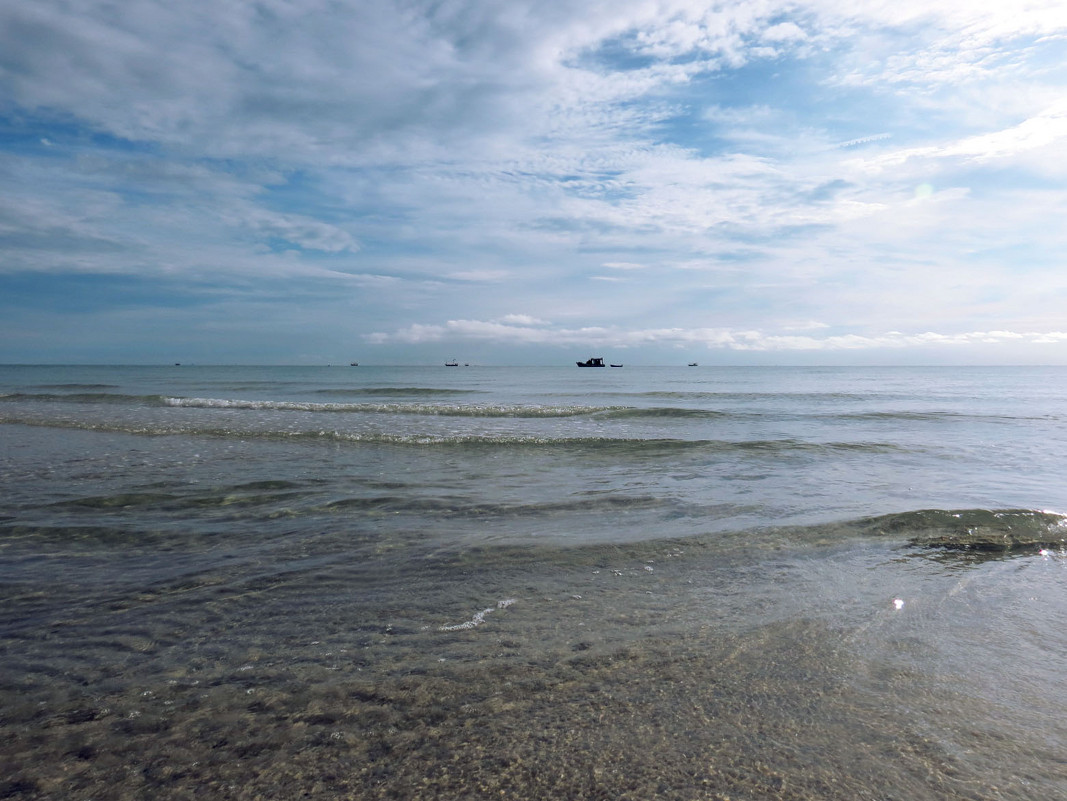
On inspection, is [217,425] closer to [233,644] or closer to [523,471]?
[523,471]

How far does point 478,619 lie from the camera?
183 inches

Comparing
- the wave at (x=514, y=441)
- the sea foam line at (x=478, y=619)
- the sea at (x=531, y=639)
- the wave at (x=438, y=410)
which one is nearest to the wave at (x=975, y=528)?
the sea at (x=531, y=639)

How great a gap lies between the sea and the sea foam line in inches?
1.5

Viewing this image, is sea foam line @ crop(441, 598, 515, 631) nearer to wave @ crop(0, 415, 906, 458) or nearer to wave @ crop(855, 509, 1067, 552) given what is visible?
wave @ crop(855, 509, 1067, 552)

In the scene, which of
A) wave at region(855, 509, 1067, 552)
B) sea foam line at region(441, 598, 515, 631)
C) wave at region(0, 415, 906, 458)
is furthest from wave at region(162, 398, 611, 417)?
sea foam line at region(441, 598, 515, 631)

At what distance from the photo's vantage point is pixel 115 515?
8164mm

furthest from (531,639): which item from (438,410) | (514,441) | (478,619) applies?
(438,410)

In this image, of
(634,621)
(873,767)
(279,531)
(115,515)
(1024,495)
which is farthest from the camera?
(1024,495)

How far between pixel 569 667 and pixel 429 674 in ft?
2.91

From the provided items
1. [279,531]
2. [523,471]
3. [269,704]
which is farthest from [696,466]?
[269,704]

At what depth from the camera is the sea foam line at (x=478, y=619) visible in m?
4.47

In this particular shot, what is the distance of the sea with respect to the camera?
283 centimetres

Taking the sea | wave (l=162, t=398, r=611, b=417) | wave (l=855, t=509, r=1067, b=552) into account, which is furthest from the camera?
wave (l=162, t=398, r=611, b=417)

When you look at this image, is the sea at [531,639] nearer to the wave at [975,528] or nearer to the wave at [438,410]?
the wave at [975,528]
